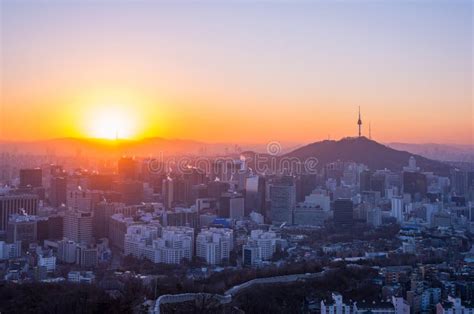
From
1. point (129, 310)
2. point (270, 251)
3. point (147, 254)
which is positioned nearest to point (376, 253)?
point (270, 251)

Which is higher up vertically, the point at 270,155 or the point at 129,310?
the point at 270,155

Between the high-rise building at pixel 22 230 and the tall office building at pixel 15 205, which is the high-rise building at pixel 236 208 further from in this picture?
the high-rise building at pixel 22 230

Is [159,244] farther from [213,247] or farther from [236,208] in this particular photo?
[236,208]

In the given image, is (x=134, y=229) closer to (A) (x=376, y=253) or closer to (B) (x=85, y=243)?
(B) (x=85, y=243)

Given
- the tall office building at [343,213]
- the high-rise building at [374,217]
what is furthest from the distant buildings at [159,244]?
the high-rise building at [374,217]

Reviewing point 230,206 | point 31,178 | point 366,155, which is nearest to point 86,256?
point 230,206
